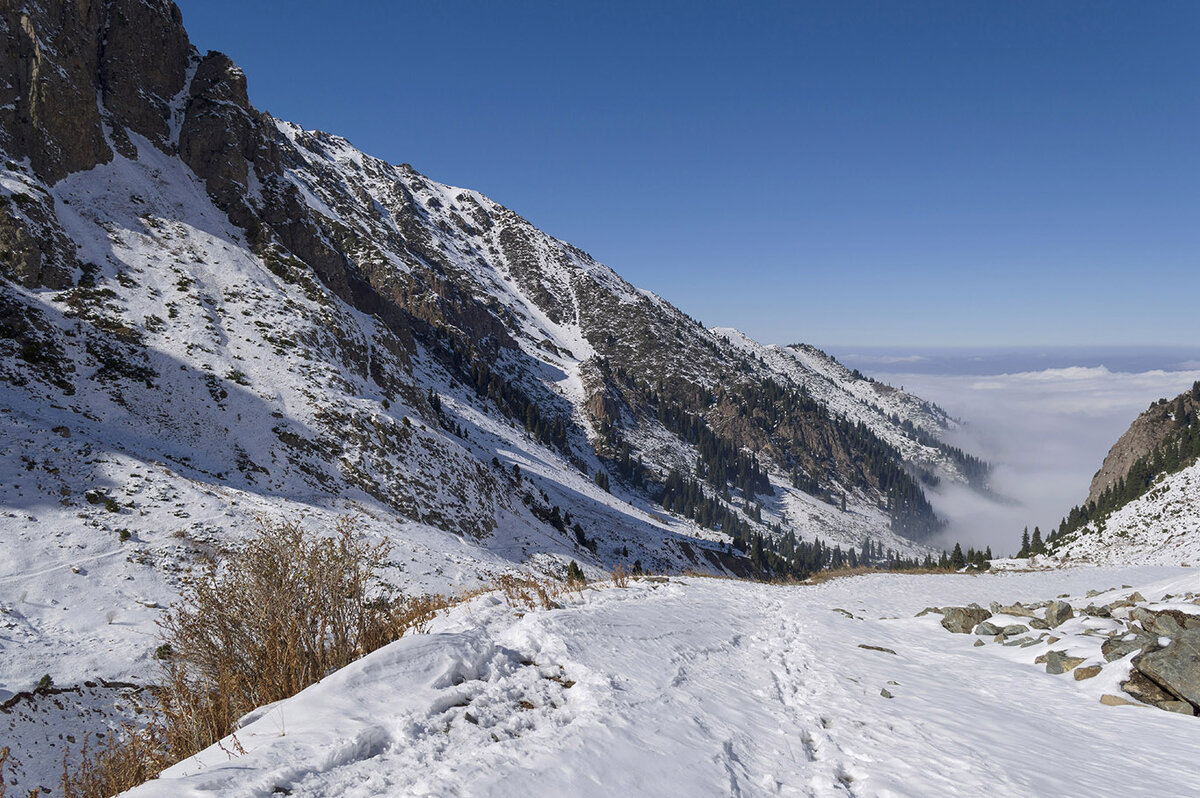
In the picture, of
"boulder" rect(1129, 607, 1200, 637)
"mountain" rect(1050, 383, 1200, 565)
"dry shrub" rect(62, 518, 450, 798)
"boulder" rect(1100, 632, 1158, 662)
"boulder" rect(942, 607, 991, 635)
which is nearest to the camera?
"dry shrub" rect(62, 518, 450, 798)

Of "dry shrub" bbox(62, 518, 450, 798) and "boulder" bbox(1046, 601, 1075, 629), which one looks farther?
"boulder" bbox(1046, 601, 1075, 629)

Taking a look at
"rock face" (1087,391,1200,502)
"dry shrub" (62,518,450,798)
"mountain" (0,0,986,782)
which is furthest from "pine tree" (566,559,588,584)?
"rock face" (1087,391,1200,502)

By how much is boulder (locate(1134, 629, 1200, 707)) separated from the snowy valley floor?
0.56m

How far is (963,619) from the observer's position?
1477 centimetres

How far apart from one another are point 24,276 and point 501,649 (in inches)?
1316

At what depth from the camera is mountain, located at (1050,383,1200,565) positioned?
4509 cm

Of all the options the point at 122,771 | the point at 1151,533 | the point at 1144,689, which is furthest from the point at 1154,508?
the point at 122,771

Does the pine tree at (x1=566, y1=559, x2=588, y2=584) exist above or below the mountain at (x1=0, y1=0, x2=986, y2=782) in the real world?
below

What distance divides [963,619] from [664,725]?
1328 cm

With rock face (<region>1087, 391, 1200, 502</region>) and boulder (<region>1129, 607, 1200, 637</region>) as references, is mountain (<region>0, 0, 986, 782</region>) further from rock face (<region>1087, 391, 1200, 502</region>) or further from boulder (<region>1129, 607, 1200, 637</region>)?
rock face (<region>1087, 391, 1200, 502</region>)

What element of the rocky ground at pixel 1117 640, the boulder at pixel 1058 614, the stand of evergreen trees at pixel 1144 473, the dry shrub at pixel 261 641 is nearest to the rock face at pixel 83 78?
the dry shrub at pixel 261 641

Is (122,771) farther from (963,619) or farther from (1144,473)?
(1144,473)

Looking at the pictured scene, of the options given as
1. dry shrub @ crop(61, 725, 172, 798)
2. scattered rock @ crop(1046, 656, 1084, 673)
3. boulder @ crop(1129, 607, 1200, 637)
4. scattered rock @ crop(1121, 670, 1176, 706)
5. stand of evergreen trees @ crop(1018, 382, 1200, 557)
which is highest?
dry shrub @ crop(61, 725, 172, 798)

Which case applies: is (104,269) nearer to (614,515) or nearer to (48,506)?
(48,506)
